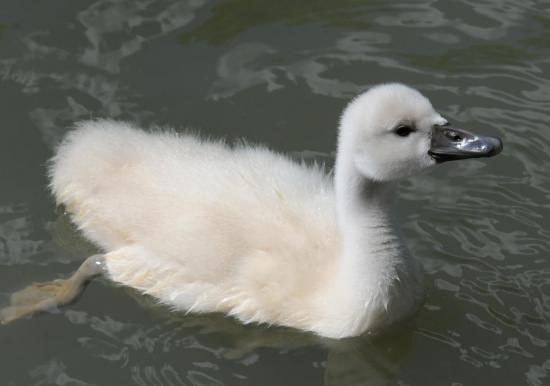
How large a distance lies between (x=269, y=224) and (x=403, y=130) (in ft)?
2.40

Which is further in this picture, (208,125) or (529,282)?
(208,125)

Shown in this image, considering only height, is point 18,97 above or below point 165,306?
above

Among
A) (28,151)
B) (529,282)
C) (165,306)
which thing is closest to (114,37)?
(28,151)

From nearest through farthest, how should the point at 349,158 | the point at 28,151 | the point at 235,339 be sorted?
1. the point at 349,158
2. the point at 235,339
3. the point at 28,151

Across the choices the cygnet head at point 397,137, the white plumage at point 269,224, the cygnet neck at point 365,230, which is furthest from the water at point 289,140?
the cygnet head at point 397,137

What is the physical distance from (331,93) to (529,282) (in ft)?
5.54

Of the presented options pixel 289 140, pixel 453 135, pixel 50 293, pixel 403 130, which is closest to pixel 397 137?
pixel 403 130

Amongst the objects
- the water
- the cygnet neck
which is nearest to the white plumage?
the cygnet neck

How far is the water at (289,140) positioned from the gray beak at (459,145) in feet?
2.82

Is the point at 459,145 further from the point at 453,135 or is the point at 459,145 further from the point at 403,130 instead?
the point at 403,130

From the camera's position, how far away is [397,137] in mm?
4984

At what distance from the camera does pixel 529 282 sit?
5.60 meters

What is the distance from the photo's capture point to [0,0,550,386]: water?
527 cm

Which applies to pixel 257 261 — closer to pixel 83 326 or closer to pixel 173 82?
pixel 83 326
